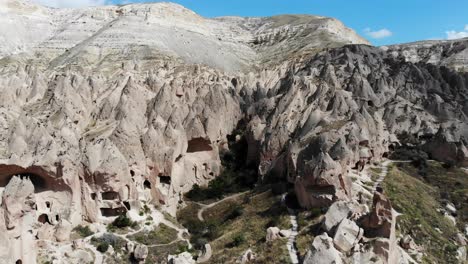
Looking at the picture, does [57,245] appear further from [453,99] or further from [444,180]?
[453,99]

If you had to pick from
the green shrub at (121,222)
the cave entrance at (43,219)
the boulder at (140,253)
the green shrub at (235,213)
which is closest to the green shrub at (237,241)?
the boulder at (140,253)

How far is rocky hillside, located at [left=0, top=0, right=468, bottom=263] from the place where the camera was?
3547 centimetres

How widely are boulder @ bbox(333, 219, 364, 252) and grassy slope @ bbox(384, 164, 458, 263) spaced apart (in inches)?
273

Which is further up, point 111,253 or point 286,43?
point 286,43

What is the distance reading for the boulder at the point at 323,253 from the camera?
26.3 metres

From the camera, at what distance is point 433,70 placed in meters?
85.1

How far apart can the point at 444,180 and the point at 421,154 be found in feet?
21.4

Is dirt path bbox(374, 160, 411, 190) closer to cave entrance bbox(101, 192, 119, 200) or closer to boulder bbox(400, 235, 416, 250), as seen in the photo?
boulder bbox(400, 235, 416, 250)

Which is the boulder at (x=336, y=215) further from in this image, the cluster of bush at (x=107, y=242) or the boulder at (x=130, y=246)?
the cluster of bush at (x=107, y=242)

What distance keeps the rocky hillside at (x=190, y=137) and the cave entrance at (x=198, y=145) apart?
0.43ft

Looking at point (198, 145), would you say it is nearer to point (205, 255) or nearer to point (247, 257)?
point (205, 255)

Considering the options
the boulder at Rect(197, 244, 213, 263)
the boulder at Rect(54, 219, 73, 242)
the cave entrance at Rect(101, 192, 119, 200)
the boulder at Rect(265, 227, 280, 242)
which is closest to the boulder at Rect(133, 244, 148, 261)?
the boulder at Rect(54, 219, 73, 242)

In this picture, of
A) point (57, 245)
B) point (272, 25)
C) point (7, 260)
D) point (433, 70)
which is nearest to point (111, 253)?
point (57, 245)

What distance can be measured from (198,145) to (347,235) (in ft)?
103
